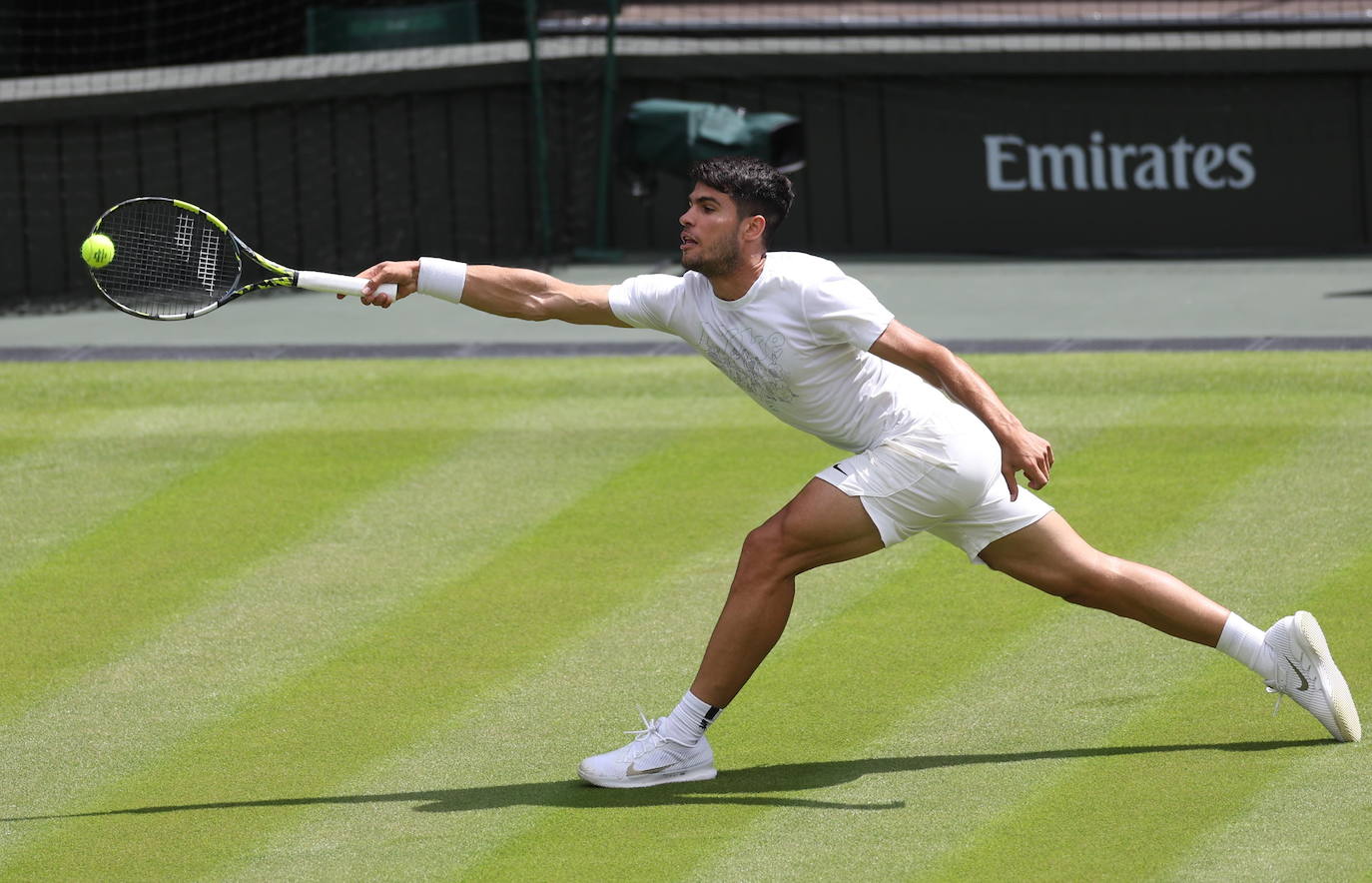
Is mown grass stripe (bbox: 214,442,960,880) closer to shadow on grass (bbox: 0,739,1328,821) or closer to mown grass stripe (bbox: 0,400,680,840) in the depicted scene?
shadow on grass (bbox: 0,739,1328,821)

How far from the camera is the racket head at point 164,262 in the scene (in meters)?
6.78

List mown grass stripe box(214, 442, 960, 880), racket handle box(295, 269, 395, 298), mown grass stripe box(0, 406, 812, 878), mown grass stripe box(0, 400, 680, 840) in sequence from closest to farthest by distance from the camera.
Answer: mown grass stripe box(214, 442, 960, 880) → mown grass stripe box(0, 406, 812, 878) → racket handle box(295, 269, 395, 298) → mown grass stripe box(0, 400, 680, 840)

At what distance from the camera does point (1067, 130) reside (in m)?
15.0

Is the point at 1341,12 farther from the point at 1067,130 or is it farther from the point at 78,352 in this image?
the point at 78,352

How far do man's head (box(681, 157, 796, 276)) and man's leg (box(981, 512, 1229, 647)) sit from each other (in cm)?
108

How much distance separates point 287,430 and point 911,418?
17.0 ft

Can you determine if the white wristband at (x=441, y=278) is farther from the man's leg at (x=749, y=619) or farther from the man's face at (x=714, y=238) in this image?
the man's leg at (x=749, y=619)

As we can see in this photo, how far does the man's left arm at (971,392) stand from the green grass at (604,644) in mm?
846

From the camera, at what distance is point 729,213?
5.59 metres

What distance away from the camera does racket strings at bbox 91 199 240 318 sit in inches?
268

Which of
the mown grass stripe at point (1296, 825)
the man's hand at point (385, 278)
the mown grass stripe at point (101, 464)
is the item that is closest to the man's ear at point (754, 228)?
the man's hand at point (385, 278)

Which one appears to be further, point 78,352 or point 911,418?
point 78,352

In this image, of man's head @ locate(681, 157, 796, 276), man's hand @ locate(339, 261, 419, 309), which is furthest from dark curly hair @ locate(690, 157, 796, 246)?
man's hand @ locate(339, 261, 419, 309)

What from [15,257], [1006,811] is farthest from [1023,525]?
[15,257]
